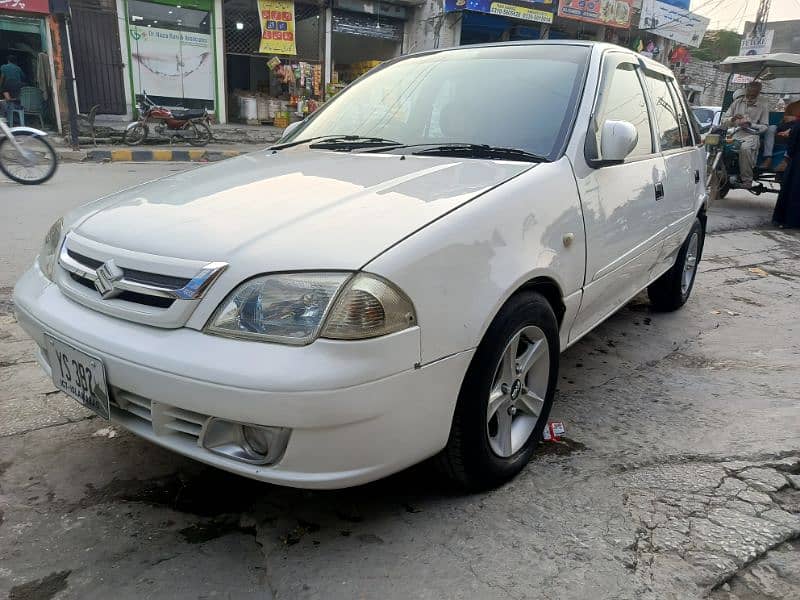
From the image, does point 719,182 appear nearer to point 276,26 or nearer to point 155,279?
point 155,279

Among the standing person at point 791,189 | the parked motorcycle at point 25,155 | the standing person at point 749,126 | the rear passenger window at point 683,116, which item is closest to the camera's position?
the rear passenger window at point 683,116

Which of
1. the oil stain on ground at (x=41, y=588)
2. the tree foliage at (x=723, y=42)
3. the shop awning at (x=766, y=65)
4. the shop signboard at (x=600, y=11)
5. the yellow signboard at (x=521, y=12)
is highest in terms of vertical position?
the tree foliage at (x=723, y=42)

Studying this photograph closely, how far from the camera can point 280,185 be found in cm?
225

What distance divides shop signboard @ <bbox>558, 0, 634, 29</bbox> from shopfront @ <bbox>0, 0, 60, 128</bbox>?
1361 centimetres

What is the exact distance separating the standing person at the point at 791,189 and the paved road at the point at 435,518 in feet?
19.6

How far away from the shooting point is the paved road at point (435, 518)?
68.9 inches

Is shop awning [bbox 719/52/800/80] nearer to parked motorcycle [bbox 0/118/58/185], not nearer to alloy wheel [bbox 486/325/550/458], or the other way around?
alloy wheel [bbox 486/325/550/458]

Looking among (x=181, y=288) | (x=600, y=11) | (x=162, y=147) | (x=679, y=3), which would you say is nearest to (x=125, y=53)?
(x=162, y=147)

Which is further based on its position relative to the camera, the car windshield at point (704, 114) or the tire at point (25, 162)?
the car windshield at point (704, 114)

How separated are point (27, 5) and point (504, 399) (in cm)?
1364

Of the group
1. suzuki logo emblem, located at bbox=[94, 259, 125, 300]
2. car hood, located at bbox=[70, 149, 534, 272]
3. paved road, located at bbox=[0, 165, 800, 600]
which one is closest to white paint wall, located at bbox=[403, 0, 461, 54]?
car hood, located at bbox=[70, 149, 534, 272]

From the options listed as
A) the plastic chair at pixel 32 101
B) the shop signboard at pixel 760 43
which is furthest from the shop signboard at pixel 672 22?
the plastic chair at pixel 32 101

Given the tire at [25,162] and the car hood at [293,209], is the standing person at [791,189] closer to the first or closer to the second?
the car hood at [293,209]

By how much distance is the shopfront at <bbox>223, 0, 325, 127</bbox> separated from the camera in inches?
563
